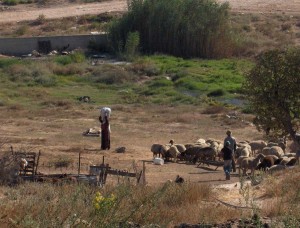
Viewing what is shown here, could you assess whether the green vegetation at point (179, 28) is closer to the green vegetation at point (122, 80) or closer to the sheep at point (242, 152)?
the green vegetation at point (122, 80)

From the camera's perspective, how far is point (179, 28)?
50969 mm

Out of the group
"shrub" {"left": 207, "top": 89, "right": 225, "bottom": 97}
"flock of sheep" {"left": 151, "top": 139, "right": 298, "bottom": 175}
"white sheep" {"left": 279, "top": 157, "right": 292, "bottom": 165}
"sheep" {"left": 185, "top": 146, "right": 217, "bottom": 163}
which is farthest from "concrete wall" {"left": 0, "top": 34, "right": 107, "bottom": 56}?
"white sheep" {"left": 279, "top": 157, "right": 292, "bottom": 165}

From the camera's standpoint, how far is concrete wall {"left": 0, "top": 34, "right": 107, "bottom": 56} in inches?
1988

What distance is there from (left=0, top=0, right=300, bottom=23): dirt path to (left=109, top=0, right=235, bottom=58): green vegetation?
13.4m

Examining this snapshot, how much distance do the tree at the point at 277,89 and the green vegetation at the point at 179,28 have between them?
28065 mm

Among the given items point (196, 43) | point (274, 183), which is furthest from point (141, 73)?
point (274, 183)

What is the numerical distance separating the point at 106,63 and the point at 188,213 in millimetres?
34153

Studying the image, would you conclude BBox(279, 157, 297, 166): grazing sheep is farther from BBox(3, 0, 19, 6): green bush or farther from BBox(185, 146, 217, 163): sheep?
BBox(3, 0, 19, 6): green bush

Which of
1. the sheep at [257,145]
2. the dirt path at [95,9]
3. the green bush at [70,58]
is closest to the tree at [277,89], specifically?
the sheep at [257,145]

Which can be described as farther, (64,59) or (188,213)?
(64,59)

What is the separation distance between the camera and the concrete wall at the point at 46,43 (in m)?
50.5

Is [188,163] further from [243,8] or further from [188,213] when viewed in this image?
[243,8]

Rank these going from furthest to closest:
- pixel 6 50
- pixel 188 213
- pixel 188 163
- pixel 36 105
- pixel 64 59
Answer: pixel 6 50, pixel 64 59, pixel 36 105, pixel 188 163, pixel 188 213

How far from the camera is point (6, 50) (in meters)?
50.4
